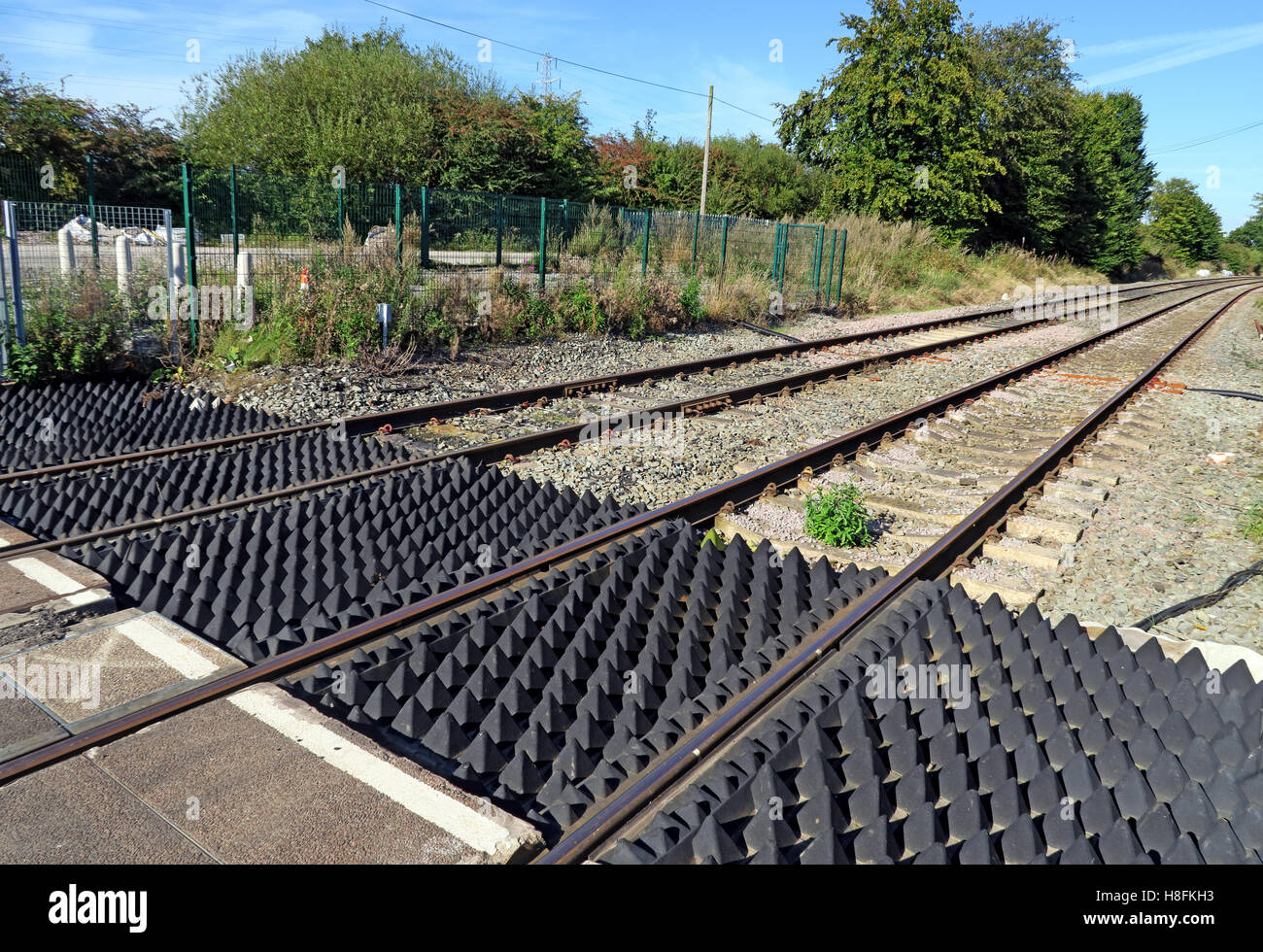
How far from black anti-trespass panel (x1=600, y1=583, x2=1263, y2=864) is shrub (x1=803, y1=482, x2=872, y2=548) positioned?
7.10 feet

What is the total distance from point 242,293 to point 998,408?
10.6 metres

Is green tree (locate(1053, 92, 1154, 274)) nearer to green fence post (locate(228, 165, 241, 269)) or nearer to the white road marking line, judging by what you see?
green fence post (locate(228, 165, 241, 269))

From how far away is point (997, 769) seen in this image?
2934mm

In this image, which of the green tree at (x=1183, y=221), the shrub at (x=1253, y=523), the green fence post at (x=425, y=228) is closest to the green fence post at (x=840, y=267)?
the green fence post at (x=425, y=228)

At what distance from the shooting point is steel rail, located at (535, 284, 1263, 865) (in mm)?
2627

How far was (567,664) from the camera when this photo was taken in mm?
3678

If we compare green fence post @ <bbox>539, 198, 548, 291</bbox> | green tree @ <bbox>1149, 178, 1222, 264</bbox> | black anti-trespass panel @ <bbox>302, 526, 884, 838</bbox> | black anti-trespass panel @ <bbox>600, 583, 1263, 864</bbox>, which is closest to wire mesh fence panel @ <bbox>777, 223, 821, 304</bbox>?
green fence post @ <bbox>539, 198, 548, 291</bbox>

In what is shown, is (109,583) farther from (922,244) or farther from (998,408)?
(922,244)

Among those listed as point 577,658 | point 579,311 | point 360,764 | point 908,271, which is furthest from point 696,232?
point 360,764

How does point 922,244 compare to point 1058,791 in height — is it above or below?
above

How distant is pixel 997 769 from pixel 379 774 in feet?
7.13

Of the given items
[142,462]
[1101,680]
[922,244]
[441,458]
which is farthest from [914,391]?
[922,244]

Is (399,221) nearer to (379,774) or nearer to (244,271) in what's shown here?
(244,271)

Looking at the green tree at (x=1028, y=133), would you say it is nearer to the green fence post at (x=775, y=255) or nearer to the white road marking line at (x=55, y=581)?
the green fence post at (x=775, y=255)
